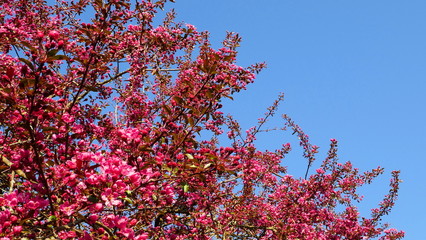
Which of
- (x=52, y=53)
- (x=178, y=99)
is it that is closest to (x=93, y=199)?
(x=52, y=53)

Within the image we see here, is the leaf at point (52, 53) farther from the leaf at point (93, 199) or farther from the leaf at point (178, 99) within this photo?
the leaf at point (178, 99)

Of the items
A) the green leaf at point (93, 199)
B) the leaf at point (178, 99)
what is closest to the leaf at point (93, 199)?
the green leaf at point (93, 199)

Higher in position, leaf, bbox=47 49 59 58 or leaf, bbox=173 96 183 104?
leaf, bbox=173 96 183 104

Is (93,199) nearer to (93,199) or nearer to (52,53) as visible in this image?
(93,199)

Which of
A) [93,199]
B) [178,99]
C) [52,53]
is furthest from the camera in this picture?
[178,99]

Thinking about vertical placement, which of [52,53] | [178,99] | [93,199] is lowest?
[93,199]

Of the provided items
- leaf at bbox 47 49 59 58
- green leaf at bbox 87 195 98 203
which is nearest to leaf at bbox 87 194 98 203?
green leaf at bbox 87 195 98 203

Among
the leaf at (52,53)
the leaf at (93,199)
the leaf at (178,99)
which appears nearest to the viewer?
the leaf at (52,53)

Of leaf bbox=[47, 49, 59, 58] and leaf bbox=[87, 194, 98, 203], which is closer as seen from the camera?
leaf bbox=[47, 49, 59, 58]

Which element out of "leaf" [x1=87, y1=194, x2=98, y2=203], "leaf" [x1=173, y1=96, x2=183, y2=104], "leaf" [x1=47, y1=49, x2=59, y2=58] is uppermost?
"leaf" [x1=173, y1=96, x2=183, y2=104]

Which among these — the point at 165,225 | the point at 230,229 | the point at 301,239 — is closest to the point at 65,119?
the point at 165,225

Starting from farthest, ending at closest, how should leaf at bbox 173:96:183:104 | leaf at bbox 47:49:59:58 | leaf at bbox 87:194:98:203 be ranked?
leaf at bbox 173:96:183:104 < leaf at bbox 87:194:98:203 < leaf at bbox 47:49:59:58

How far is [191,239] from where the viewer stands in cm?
596

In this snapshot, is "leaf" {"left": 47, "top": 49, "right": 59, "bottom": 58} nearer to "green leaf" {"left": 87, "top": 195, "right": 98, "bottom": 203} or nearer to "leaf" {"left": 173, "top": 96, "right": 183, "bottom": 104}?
"green leaf" {"left": 87, "top": 195, "right": 98, "bottom": 203}
